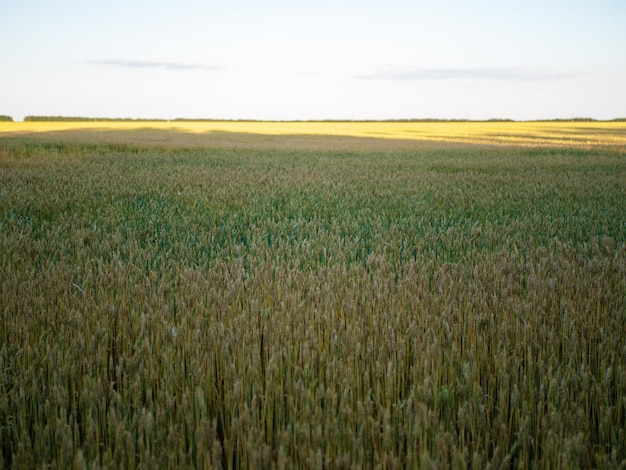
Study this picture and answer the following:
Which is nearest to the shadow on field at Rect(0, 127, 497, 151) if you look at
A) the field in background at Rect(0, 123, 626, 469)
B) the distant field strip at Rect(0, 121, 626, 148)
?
the distant field strip at Rect(0, 121, 626, 148)

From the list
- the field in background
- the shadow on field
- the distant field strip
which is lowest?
the field in background

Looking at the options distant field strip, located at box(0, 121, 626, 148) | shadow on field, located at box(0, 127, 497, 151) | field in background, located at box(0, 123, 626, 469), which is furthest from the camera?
distant field strip, located at box(0, 121, 626, 148)

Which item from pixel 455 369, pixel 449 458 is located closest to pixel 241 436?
pixel 449 458

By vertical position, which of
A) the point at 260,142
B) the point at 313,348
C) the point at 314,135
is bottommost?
the point at 313,348

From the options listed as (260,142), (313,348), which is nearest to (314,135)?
(260,142)

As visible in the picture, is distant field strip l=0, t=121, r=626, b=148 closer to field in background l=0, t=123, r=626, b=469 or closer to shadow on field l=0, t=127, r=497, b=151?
shadow on field l=0, t=127, r=497, b=151

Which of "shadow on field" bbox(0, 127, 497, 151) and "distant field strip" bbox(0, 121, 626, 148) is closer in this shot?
"shadow on field" bbox(0, 127, 497, 151)

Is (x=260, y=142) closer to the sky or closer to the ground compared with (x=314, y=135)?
closer to the ground

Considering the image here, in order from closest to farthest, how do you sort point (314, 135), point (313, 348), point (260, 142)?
1. point (313, 348)
2. point (260, 142)
3. point (314, 135)

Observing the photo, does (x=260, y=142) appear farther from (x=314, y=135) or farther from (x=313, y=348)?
(x=313, y=348)

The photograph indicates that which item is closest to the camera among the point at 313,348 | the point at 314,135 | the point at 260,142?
the point at 313,348

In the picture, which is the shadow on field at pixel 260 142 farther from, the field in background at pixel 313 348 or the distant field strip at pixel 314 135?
the field in background at pixel 313 348

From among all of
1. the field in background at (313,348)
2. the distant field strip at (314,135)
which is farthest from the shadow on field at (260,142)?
the field in background at (313,348)

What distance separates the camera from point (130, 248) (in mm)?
5223
